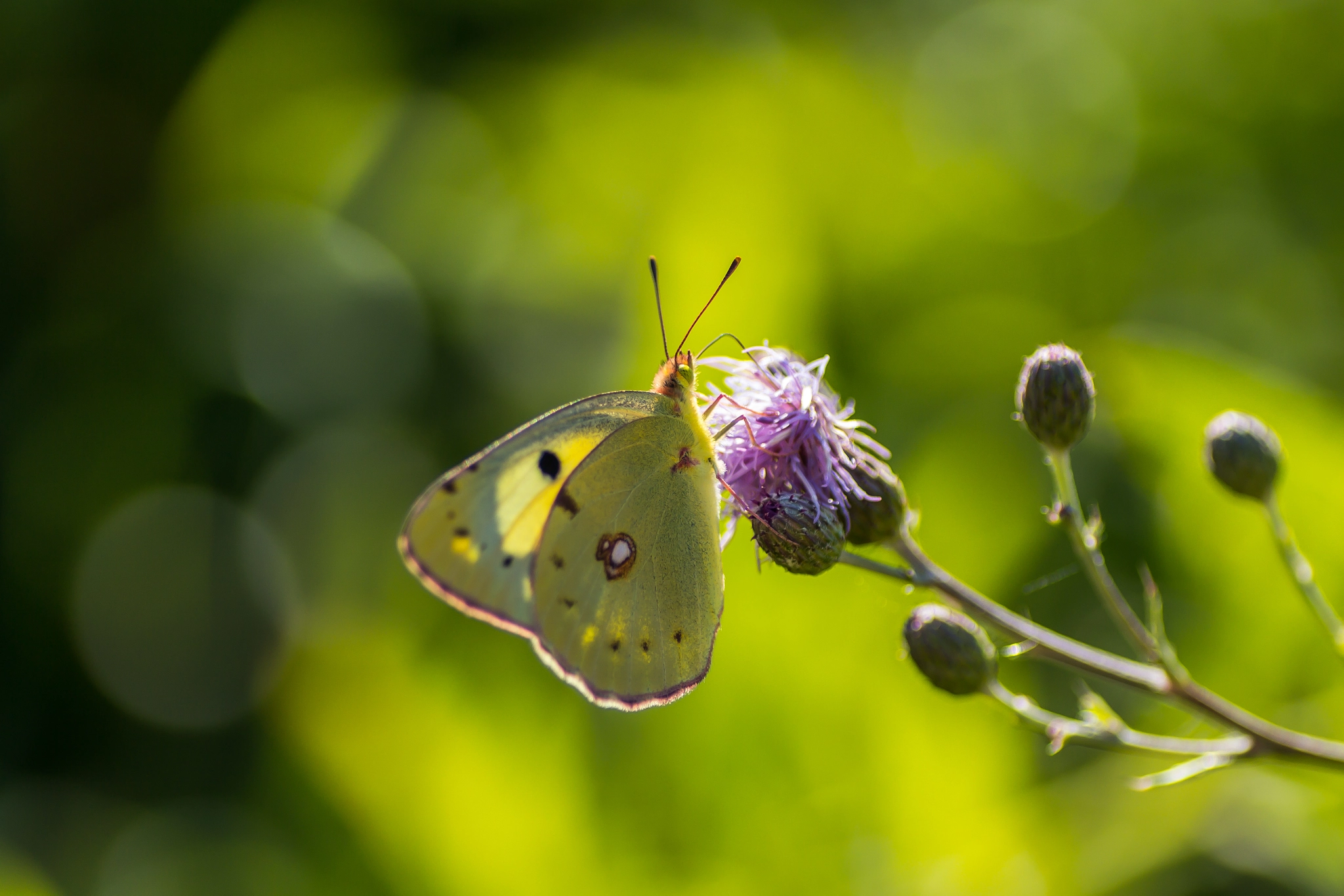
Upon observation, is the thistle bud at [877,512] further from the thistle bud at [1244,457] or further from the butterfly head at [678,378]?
the thistle bud at [1244,457]

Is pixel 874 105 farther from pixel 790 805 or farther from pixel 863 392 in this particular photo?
pixel 790 805

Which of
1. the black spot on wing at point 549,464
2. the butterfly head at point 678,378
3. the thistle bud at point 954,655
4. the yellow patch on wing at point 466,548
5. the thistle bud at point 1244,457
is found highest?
the thistle bud at point 1244,457

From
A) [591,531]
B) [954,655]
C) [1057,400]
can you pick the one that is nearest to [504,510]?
[591,531]

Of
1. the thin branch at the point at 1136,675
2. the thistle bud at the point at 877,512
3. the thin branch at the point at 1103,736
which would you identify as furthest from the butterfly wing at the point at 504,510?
the thin branch at the point at 1103,736

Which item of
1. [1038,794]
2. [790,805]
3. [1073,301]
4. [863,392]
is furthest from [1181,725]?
[1073,301]

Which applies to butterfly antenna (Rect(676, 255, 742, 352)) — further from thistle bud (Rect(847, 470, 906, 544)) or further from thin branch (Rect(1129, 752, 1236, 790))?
thin branch (Rect(1129, 752, 1236, 790))
